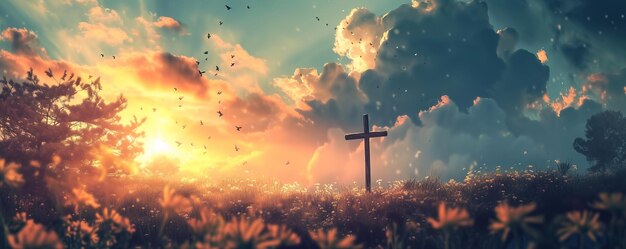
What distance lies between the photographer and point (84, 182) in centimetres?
1334

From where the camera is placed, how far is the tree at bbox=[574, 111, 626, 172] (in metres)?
38.5

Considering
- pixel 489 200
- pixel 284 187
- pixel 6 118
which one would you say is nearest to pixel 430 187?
pixel 489 200

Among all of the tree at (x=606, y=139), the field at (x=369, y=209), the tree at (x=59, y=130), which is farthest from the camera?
the tree at (x=606, y=139)

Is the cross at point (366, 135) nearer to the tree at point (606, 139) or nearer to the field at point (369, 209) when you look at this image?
the field at point (369, 209)

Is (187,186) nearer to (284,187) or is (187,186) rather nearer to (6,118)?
(284,187)

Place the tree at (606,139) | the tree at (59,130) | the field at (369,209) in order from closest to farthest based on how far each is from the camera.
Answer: the field at (369,209) → the tree at (59,130) → the tree at (606,139)

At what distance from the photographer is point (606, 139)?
38.6 m

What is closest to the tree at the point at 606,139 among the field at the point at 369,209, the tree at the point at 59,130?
the field at the point at 369,209

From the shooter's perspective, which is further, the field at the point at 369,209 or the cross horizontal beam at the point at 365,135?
the cross horizontal beam at the point at 365,135

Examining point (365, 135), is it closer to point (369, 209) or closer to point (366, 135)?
point (366, 135)

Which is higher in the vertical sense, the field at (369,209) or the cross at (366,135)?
the cross at (366,135)

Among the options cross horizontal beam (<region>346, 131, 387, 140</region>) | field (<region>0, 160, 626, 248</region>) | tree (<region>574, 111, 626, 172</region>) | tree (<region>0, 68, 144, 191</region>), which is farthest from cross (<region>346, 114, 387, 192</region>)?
tree (<region>574, 111, 626, 172</region>)

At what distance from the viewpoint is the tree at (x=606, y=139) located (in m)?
38.5

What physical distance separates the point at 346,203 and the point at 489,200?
3.77 m
